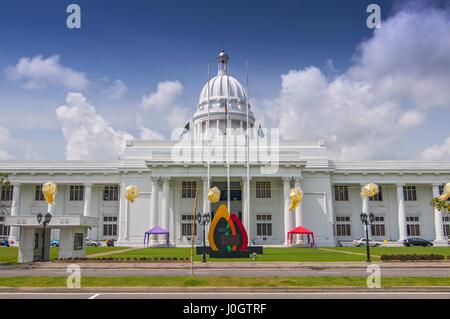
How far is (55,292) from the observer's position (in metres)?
17.3

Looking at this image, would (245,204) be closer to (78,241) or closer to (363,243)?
(363,243)

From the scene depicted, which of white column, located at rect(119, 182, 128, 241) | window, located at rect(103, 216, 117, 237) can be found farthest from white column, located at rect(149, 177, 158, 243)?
window, located at rect(103, 216, 117, 237)

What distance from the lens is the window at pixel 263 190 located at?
226 feet

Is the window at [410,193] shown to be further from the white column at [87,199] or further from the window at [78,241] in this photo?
the window at [78,241]

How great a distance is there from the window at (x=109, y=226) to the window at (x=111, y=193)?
324 centimetres

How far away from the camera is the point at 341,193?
71812 mm

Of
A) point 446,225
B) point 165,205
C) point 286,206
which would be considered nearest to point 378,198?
point 446,225

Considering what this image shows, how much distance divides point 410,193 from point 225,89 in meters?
45.2

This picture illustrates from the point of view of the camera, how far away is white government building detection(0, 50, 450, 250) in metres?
64.1

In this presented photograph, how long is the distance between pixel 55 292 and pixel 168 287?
463 cm

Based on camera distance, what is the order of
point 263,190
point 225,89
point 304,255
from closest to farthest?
point 304,255 → point 263,190 → point 225,89

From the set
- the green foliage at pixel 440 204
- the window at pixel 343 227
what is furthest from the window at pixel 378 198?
the green foliage at pixel 440 204
